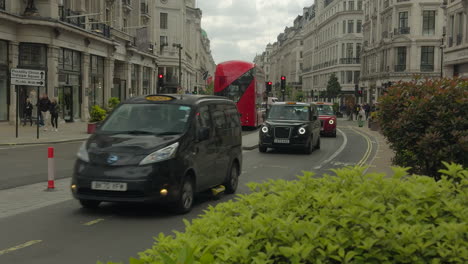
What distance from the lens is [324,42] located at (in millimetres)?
107250

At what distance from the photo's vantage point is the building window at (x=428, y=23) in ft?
211

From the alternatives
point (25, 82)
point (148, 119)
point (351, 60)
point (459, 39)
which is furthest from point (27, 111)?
point (351, 60)

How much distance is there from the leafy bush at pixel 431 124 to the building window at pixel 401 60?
184 feet

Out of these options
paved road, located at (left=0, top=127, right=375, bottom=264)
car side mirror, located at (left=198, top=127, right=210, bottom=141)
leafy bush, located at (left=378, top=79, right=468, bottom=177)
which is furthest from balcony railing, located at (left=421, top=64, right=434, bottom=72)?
car side mirror, located at (left=198, top=127, right=210, bottom=141)

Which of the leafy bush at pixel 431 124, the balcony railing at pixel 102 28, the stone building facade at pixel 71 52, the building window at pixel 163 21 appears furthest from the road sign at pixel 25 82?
the building window at pixel 163 21

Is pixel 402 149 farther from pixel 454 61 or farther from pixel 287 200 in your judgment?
pixel 454 61

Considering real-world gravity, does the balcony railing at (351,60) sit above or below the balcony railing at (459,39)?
above

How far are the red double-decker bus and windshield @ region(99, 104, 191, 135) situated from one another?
76.7 ft

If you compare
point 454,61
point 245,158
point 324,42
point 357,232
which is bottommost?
point 245,158

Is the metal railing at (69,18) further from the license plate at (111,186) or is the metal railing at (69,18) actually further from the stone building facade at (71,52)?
the license plate at (111,186)

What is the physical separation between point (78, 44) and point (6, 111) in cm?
797

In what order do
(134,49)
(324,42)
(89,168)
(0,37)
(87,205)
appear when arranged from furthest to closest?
(324,42), (134,49), (0,37), (87,205), (89,168)

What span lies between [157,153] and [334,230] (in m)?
5.73

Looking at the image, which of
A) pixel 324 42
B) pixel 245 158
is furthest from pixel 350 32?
pixel 245 158
